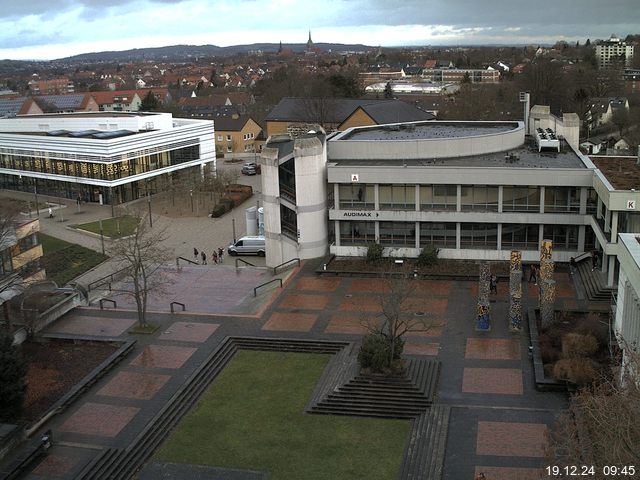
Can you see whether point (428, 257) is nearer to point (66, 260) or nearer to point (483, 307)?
point (483, 307)

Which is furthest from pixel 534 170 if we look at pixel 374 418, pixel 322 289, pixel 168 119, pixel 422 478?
pixel 168 119

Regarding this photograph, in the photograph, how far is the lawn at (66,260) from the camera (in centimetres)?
4409

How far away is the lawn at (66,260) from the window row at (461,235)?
16371mm

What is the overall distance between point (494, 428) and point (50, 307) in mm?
20884

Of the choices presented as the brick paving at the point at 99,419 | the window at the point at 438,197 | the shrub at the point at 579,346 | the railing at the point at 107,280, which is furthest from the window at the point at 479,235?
the brick paving at the point at 99,419

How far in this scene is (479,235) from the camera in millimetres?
39875

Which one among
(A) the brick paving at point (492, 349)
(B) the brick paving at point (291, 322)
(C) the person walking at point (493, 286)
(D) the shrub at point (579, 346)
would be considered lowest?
(A) the brick paving at point (492, 349)

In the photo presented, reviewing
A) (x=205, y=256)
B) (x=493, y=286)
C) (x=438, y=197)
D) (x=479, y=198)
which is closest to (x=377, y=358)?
(x=493, y=286)

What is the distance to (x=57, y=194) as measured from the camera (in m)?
68.4

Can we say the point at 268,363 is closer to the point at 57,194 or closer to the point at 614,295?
the point at 614,295

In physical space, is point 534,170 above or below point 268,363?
above

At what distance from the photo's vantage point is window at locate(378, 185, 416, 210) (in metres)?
40.1

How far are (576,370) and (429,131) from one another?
1075 inches

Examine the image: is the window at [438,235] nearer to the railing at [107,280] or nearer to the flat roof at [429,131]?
the flat roof at [429,131]
